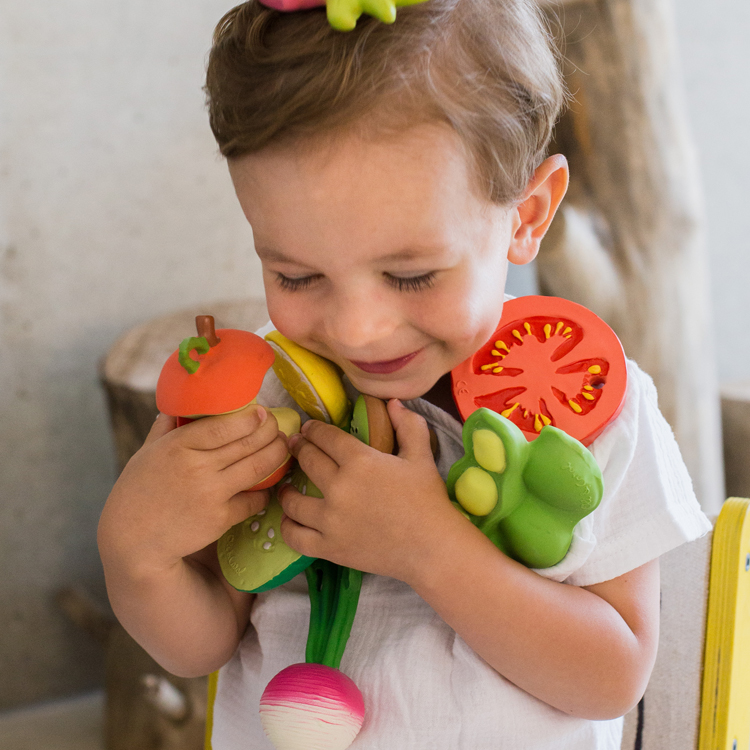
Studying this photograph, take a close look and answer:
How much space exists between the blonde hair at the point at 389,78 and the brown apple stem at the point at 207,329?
12cm

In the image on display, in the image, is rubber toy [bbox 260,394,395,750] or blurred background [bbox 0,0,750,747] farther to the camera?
blurred background [bbox 0,0,750,747]

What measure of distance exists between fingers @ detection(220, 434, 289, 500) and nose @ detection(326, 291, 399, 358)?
11cm

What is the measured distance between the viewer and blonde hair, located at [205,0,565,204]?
50 cm

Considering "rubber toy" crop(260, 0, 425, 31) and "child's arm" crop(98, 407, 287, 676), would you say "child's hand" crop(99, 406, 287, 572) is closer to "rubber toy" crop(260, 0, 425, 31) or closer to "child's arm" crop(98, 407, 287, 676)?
"child's arm" crop(98, 407, 287, 676)

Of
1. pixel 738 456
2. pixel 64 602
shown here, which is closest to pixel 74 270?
pixel 64 602

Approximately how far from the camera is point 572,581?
60 cm

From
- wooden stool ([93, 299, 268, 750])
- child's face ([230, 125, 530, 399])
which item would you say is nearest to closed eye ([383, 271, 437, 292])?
child's face ([230, 125, 530, 399])

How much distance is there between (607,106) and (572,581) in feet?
3.26

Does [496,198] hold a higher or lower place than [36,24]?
lower

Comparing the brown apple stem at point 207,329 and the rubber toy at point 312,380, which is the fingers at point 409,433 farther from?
the brown apple stem at point 207,329

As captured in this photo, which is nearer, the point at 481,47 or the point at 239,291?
the point at 481,47

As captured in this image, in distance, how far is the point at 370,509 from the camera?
22.2 inches

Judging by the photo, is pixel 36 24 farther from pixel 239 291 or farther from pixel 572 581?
pixel 572 581

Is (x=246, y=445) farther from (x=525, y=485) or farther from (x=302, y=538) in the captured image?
(x=525, y=485)
